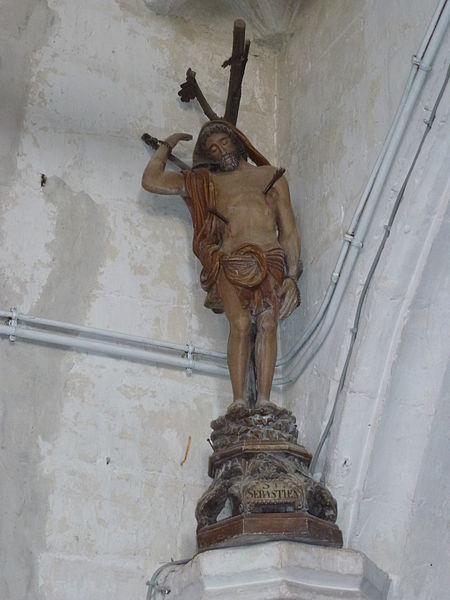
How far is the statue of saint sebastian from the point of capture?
4113 mm

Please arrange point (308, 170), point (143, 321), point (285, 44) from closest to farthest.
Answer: point (143, 321)
point (308, 170)
point (285, 44)

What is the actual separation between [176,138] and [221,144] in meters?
0.27

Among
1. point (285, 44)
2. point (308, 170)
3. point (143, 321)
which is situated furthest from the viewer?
point (285, 44)

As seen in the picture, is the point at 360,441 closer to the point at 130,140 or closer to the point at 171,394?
the point at 171,394

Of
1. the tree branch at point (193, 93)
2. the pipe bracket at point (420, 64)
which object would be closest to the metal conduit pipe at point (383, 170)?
the pipe bracket at point (420, 64)

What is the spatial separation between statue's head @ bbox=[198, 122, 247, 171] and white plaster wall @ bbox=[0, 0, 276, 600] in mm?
362

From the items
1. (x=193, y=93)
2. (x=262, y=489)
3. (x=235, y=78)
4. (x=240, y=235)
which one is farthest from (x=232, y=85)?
(x=262, y=489)

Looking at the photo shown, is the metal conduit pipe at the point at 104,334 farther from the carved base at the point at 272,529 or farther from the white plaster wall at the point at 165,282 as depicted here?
the carved base at the point at 272,529

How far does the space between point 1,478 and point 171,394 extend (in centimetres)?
73

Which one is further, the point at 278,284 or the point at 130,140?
the point at 130,140

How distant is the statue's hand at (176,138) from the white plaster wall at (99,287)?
7.4 inches

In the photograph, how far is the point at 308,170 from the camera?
15.8 ft

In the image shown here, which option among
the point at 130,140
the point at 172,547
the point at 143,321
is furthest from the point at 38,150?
the point at 172,547

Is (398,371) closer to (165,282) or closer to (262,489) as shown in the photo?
(262,489)
